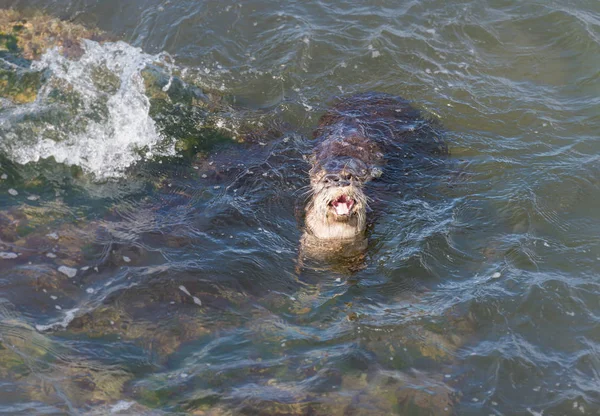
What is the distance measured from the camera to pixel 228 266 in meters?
6.06

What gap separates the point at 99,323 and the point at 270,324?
54.7 inches

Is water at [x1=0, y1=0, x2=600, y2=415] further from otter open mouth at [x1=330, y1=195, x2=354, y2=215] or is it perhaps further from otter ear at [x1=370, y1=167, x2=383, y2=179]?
otter open mouth at [x1=330, y1=195, x2=354, y2=215]

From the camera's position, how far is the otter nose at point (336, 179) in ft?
20.4

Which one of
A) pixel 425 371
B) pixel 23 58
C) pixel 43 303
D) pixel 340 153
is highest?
pixel 23 58

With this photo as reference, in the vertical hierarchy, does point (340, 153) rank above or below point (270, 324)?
above

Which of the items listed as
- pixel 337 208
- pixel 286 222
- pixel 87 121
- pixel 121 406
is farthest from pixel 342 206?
pixel 87 121

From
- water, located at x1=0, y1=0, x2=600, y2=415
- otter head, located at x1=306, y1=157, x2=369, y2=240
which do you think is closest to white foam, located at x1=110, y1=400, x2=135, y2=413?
water, located at x1=0, y1=0, x2=600, y2=415

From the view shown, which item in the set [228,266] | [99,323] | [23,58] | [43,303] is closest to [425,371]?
[228,266]

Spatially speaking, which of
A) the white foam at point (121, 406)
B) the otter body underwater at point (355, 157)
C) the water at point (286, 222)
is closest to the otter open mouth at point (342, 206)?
the otter body underwater at point (355, 157)

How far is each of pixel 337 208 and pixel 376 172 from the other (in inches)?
45.7

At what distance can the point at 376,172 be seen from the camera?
24.1 ft

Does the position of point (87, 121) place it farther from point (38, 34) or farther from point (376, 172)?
point (376, 172)

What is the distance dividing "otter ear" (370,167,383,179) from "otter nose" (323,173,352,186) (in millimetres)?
757

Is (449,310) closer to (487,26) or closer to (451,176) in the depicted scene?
(451,176)
